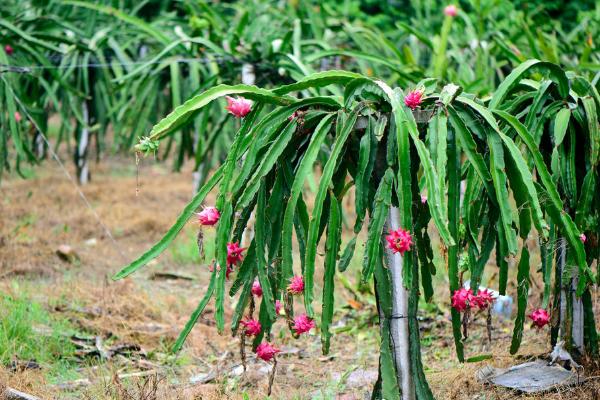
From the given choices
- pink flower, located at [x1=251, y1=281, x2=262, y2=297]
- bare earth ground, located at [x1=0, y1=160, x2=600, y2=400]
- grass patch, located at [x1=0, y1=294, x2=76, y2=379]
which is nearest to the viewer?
pink flower, located at [x1=251, y1=281, x2=262, y2=297]

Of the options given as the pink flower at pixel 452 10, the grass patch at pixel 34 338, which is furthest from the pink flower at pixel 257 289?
the pink flower at pixel 452 10

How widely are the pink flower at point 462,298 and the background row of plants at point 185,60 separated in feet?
6.49

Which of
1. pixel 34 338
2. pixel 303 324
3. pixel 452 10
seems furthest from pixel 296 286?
pixel 452 10

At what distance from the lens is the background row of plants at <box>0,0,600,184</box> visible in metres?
4.81

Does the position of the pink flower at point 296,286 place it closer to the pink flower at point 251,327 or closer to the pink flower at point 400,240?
the pink flower at point 251,327

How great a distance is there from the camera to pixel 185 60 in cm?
489

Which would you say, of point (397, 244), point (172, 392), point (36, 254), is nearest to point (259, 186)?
point (397, 244)

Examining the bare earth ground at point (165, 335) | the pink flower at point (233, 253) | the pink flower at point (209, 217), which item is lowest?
the bare earth ground at point (165, 335)

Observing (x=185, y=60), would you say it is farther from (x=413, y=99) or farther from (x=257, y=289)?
(x=413, y=99)

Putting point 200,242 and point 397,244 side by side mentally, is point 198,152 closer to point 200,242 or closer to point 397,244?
point 200,242

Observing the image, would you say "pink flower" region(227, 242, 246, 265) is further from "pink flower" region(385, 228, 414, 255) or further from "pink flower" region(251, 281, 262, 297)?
"pink flower" region(385, 228, 414, 255)

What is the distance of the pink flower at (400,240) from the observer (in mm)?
2297

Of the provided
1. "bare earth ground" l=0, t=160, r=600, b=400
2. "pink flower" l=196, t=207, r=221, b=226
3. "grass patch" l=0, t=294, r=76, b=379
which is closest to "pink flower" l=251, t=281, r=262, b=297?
"pink flower" l=196, t=207, r=221, b=226

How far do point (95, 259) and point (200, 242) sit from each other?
303 centimetres
